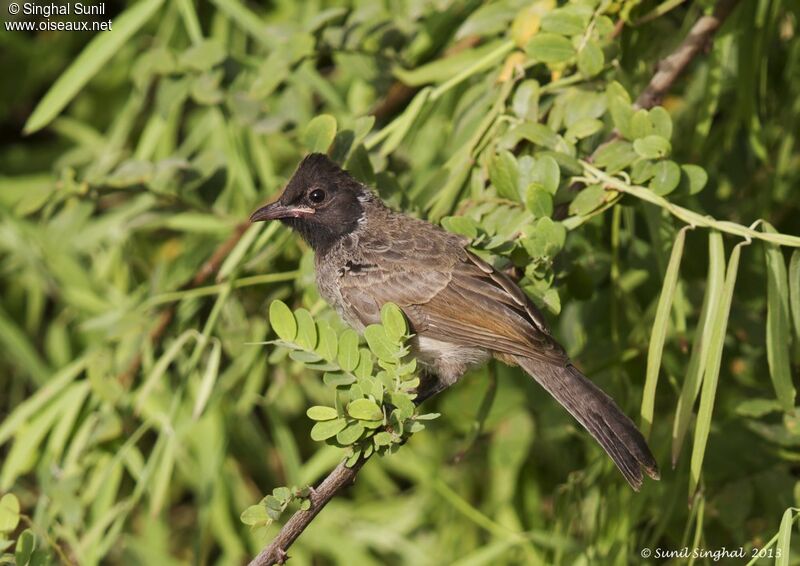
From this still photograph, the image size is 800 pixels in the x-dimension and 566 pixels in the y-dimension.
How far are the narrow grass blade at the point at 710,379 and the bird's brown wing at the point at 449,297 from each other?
48cm

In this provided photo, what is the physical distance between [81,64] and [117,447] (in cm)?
152

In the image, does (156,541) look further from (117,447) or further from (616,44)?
(616,44)

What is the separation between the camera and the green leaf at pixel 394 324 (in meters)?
2.70

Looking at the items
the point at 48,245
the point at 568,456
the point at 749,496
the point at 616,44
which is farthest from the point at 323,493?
the point at 48,245

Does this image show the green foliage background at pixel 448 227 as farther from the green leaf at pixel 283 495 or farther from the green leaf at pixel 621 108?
the green leaf at pixel 283 495

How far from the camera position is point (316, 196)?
3668 millimetres

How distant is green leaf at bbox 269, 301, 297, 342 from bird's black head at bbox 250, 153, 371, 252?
2.59 feet

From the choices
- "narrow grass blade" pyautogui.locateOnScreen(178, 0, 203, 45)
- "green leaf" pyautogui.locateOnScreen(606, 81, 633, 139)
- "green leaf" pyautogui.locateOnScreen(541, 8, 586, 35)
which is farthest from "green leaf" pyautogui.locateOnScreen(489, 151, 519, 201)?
"narrow grass blade" pyautogui.locateOnScreen(178, 0, 203, 45)

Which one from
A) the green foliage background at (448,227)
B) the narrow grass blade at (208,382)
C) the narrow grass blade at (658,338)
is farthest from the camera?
the narrow grass blade at (208,382)

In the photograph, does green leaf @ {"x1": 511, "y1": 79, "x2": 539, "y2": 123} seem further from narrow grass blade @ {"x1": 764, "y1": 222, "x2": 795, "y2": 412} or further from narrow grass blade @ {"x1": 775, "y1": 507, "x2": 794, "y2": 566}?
narrow grass blade @ {"x1": 775, "y1": 507, "x2": 794, "y2": 566}

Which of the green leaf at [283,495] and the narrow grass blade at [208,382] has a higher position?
the green leaf at [283,495]

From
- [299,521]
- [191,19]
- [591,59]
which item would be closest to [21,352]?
[191,19]

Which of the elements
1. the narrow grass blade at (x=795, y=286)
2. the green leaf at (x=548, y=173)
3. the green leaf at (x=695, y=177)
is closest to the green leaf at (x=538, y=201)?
the green leaf at (x=548, y=173)

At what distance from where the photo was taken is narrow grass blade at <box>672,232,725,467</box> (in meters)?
2.88
